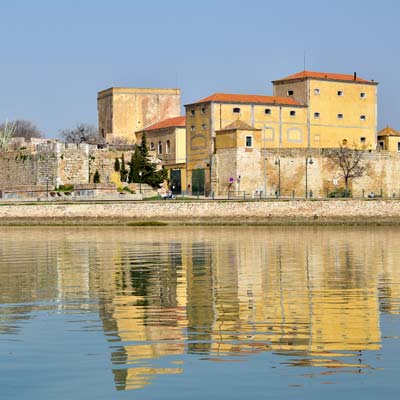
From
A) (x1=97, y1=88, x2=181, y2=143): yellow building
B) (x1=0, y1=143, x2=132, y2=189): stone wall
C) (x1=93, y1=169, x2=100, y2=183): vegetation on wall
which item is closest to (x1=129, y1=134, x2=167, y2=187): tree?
(x1=0, y1=143, x2=132, y2=189): stone wall

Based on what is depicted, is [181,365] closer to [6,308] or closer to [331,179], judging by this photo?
[6,308]

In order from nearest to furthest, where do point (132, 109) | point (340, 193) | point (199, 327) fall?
point (199, 327), point (340, 193), point (132, 109)

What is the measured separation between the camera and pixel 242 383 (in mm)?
9109

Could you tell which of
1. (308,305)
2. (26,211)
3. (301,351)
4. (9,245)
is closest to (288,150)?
(26,211)

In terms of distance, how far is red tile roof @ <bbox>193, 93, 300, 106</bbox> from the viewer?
61.1 metres

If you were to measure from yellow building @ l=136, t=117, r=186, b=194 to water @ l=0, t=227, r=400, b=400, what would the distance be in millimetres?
39385

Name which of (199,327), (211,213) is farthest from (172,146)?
(199,327)

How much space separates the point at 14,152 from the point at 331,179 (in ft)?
65.2

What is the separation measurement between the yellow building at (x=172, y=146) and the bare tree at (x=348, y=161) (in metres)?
10.2

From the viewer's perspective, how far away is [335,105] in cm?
6412

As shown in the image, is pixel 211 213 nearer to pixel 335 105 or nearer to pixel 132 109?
pixel 335 105

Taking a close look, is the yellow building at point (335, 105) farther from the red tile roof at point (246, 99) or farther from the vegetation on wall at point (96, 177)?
the vegetation on wall at point (96, 177)

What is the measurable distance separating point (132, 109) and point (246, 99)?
26.9 metres

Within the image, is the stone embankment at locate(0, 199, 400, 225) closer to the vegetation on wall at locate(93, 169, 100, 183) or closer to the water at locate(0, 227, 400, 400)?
the vegetation on wall at locate(93, 169, 100, 183)
